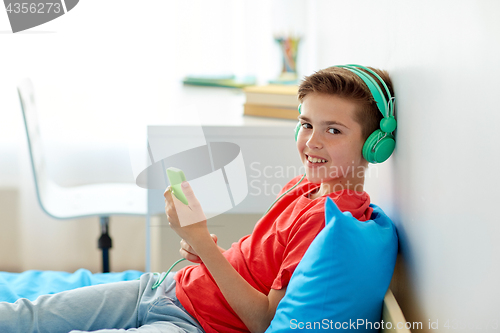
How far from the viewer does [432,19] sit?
64cm

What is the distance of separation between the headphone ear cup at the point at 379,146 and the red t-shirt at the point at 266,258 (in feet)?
0.27

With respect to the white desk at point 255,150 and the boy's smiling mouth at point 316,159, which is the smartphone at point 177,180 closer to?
the boy's smiling mouth at point 316,159

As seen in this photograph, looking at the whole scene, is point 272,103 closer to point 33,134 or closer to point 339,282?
point 33,134

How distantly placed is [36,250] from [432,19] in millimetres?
1926

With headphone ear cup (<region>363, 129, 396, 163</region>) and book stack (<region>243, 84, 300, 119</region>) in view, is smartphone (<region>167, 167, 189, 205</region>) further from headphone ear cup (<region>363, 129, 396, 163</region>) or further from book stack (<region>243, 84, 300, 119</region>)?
book stack (<region>243, 84, 300, 119</region>)

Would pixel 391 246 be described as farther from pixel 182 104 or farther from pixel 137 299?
pixel 182 104

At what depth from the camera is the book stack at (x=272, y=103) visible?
1578 mm

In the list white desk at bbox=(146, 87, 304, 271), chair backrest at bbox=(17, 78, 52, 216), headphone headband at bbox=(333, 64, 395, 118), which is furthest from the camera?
chair backrest at bbox=(17, 78, 52, 216)

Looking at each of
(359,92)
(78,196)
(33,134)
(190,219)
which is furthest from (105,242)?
(359,92)

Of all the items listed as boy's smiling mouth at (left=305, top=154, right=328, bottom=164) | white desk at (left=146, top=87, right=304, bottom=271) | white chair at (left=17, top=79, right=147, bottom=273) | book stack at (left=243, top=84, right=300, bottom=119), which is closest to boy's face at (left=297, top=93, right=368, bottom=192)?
boy's smiling mouth at (left=305, top=154, right=328, bottom=164)

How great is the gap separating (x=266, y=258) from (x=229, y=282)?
0.09 meters

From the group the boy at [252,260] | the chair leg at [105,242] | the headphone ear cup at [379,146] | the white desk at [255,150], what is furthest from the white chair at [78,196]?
the headphone ear cup at [379,146]

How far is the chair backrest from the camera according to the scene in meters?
1.56

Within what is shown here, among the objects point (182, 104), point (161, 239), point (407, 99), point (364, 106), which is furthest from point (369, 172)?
point (182, 104)
